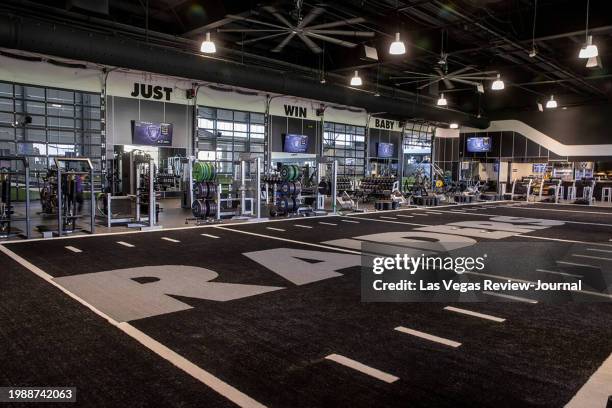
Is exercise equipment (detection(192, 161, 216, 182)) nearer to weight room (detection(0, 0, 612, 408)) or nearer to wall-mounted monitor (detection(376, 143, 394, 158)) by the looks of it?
weight room (detection(0, 0, 612, 408))

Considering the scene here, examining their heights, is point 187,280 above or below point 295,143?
below

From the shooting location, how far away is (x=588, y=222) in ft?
32.9

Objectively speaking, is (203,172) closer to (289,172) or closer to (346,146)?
(289,172)

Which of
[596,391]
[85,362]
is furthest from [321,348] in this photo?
[596,391]

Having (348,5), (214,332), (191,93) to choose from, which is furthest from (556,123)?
(214,332)

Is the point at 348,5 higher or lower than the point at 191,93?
higher

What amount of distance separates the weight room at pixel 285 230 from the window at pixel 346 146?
3.6 inches

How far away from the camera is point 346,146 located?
719 inches

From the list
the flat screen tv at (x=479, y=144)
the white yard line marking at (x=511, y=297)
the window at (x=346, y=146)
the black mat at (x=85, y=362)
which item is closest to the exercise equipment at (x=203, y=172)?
the black mat at (x=85, y=362)

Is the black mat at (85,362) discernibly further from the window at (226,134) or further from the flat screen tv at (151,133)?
the window at (226,134)

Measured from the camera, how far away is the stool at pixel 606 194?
18.3 metres

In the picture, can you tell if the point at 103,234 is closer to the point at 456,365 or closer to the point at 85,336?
the point at 85,336

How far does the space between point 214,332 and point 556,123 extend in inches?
832

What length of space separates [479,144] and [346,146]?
7813 mm
